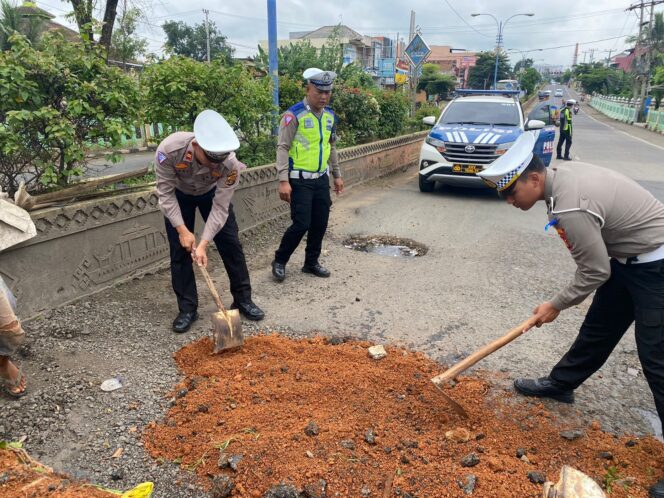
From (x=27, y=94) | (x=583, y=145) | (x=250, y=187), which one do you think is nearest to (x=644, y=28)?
(x=583, y=145)

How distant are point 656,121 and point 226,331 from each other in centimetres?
3279

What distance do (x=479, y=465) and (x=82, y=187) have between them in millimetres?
4079

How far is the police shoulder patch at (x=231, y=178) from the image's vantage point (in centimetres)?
368

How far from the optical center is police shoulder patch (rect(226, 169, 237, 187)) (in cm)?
368

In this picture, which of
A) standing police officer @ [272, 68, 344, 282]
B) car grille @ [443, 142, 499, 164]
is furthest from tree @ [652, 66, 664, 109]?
standing police officer @ [272, 68, 344, 282]

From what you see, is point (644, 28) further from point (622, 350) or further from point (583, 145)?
point (622, 350)

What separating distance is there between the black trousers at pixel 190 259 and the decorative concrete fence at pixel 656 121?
3013cm

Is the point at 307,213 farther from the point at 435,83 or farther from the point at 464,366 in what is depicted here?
the point at 435,83

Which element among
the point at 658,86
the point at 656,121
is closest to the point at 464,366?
the point at 656,121

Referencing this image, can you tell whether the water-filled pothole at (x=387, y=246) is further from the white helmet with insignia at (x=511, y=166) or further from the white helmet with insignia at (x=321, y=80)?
the white helmet with insignia at (x=511, y=166)

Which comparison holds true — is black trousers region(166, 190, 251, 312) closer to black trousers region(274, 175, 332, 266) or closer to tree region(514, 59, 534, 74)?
black trousers region(274, 175, 332, 266)

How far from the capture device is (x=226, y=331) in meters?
3.45

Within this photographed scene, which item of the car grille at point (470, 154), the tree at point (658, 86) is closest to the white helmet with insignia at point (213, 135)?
the car grille at point (470, 154)

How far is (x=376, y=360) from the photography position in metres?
3.47
